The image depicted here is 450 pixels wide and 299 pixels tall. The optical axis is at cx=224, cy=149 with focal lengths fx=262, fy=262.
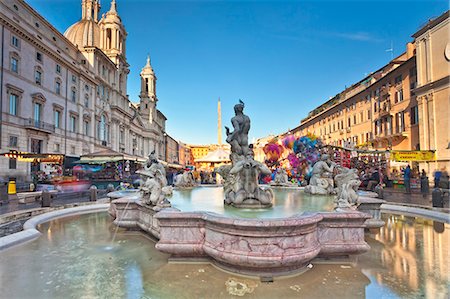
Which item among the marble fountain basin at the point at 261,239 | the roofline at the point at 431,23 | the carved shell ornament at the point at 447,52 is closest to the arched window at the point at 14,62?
the marble fountain basin at the point at 261,239

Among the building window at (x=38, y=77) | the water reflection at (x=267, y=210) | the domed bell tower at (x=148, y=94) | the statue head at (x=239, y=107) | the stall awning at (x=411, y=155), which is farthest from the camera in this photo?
the domed bell tower at (x=148, y=94)

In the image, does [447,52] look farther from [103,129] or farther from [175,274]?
[103,129]

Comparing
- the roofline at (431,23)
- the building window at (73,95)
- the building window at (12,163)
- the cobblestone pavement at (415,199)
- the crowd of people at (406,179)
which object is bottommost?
the cobblestone pavement at (415,199)

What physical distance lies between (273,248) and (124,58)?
55916 mm

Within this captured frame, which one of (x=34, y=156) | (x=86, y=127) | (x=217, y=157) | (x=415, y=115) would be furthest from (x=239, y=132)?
(x=86, y=127)

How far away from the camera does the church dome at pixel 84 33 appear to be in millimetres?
40469

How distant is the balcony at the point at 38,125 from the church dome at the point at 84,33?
16.7m

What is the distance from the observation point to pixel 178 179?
13.0 m

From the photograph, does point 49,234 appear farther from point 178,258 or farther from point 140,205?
point 178,258

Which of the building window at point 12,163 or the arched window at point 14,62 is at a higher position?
the arched window at point 14,62

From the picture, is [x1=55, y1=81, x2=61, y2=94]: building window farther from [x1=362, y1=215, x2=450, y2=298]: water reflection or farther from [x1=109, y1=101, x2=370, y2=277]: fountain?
[x1=362, y1=215, x2=450, y2=298]: water reflection

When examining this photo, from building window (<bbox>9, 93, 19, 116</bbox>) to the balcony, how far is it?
4.48 feet

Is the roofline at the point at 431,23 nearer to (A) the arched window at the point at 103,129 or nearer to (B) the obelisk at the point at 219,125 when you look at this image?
(A) the arched window at the point at 103,129

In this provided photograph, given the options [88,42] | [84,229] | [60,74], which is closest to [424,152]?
[84,229]
